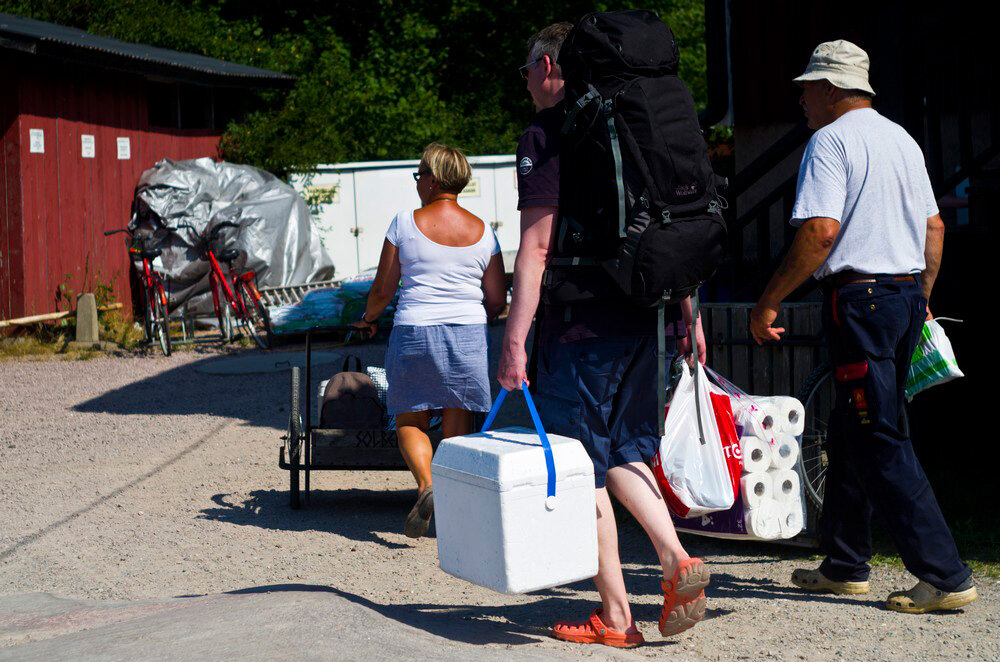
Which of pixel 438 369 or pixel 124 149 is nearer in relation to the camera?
pixel 438 369

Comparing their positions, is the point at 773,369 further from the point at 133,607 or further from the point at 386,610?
the point at 133,607

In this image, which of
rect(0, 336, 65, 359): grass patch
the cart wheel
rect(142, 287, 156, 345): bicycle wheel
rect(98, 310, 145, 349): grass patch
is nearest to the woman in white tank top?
the cart wheel

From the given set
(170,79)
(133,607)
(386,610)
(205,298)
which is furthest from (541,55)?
(170,79)

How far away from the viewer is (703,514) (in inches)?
171

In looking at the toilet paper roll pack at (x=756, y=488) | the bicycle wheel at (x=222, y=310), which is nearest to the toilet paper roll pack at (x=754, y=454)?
the toilet paper roll pack at (x=756, y=488)

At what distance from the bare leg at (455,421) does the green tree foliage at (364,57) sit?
13291 millimetres

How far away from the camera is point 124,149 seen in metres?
16.2

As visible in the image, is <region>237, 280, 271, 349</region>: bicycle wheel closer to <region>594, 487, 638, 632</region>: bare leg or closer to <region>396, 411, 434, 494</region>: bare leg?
<region>396, 411, 434, 494</region>: bare leg

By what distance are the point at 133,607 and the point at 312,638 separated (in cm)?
114

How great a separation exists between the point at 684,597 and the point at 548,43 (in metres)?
1.92

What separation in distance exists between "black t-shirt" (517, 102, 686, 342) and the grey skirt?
1665mm

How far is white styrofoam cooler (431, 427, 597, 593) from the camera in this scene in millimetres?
3682

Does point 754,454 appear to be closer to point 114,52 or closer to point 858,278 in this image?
point 858,278

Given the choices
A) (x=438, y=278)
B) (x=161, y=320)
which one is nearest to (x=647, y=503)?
(x=438, y=278)
